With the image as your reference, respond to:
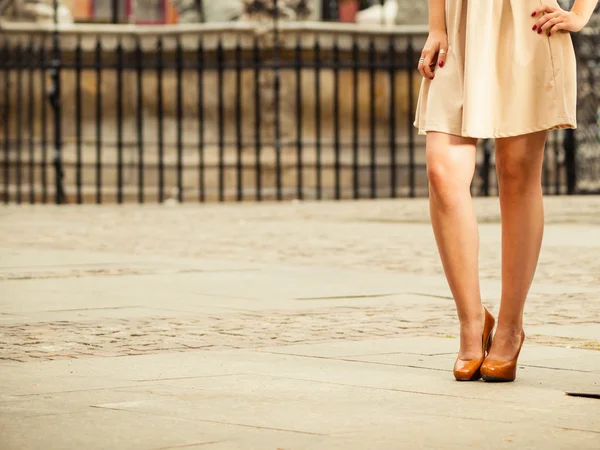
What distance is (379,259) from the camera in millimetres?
9305

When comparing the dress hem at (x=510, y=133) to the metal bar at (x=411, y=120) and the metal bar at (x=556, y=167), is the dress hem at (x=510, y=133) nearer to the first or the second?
the metal bar at (x=411, y=120)

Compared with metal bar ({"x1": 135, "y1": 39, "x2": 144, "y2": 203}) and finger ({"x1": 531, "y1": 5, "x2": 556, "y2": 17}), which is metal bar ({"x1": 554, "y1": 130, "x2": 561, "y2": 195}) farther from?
finger ({"x1": 531, "y1": 5, "x2": 556, "y2": 17})

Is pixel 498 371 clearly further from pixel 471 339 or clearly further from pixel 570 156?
pixel 570 156

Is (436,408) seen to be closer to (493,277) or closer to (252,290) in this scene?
(252,290)

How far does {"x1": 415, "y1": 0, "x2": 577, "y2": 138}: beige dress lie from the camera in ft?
14.7

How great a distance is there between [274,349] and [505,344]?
95 centimetres

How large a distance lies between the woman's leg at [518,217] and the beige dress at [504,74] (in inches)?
3.5

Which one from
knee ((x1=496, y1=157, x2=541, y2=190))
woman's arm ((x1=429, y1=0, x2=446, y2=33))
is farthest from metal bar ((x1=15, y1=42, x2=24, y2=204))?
knee ((x1=496, y1=157, x2=541, y2=190))

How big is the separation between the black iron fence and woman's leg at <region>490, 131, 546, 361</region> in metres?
12.7

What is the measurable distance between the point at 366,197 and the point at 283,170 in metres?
1.09

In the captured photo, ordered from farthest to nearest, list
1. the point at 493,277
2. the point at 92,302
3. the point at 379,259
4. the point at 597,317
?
the point at 379,259 → the point at 493,277 → the point at 92,302 → the point at 597,317

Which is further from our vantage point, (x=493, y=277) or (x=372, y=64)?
(x=372, y=64)

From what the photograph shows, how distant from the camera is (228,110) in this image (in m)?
18.1

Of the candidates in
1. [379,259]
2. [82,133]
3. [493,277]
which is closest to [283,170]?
[82,133]
